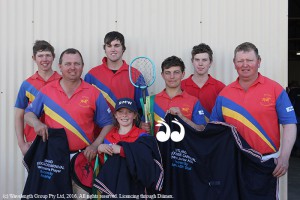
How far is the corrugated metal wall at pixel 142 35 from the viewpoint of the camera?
518cm

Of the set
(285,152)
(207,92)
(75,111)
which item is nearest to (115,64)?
(75,111)

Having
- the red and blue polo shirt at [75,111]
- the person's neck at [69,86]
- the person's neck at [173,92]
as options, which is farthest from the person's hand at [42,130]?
the person's neck at [173,92]

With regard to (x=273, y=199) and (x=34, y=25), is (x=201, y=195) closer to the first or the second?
(x=273, y=199)

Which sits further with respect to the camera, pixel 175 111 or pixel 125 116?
pixel 175 111

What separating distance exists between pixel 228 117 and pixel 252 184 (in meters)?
0.69

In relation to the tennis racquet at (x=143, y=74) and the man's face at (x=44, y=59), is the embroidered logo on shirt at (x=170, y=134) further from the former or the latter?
the man's face at (x=44, y=59)

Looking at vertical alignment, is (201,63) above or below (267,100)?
above

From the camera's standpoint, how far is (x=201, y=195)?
3.88 meters

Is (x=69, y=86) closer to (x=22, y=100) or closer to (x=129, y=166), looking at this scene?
(x=22, y=100)

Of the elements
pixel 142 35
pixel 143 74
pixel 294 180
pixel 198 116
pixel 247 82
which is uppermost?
pixel 142 35

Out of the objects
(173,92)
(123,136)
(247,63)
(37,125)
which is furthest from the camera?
(173,92)

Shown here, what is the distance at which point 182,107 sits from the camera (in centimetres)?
410

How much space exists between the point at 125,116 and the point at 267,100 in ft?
4.60

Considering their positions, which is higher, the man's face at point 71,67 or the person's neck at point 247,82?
the man's face at point 71,67
